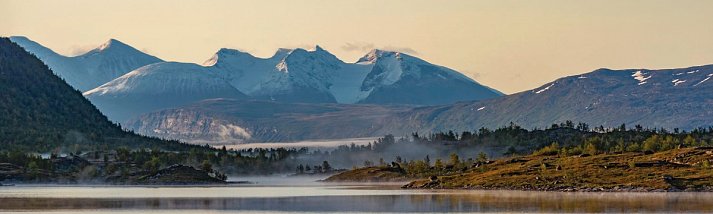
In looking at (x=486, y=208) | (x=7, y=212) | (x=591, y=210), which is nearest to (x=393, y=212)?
(x=486, y=208)

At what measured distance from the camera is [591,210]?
185500mm

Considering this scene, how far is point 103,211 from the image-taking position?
19538cm

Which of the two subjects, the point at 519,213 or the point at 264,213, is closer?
the point at 519,213

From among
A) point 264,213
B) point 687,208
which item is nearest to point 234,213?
point 264,213

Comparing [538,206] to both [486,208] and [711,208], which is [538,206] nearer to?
[486,208]

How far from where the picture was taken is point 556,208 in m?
193

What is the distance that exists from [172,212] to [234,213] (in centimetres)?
841

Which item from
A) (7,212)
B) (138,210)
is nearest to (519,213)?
(138,210)

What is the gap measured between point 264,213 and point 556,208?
39.4 meters

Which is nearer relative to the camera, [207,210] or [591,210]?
[591,210]

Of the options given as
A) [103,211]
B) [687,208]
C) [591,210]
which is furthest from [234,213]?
[687,208]

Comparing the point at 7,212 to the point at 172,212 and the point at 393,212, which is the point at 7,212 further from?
the point at 393,212

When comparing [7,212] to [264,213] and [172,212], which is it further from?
[264,213]

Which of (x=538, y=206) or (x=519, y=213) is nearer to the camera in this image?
(x=519, y=213)
